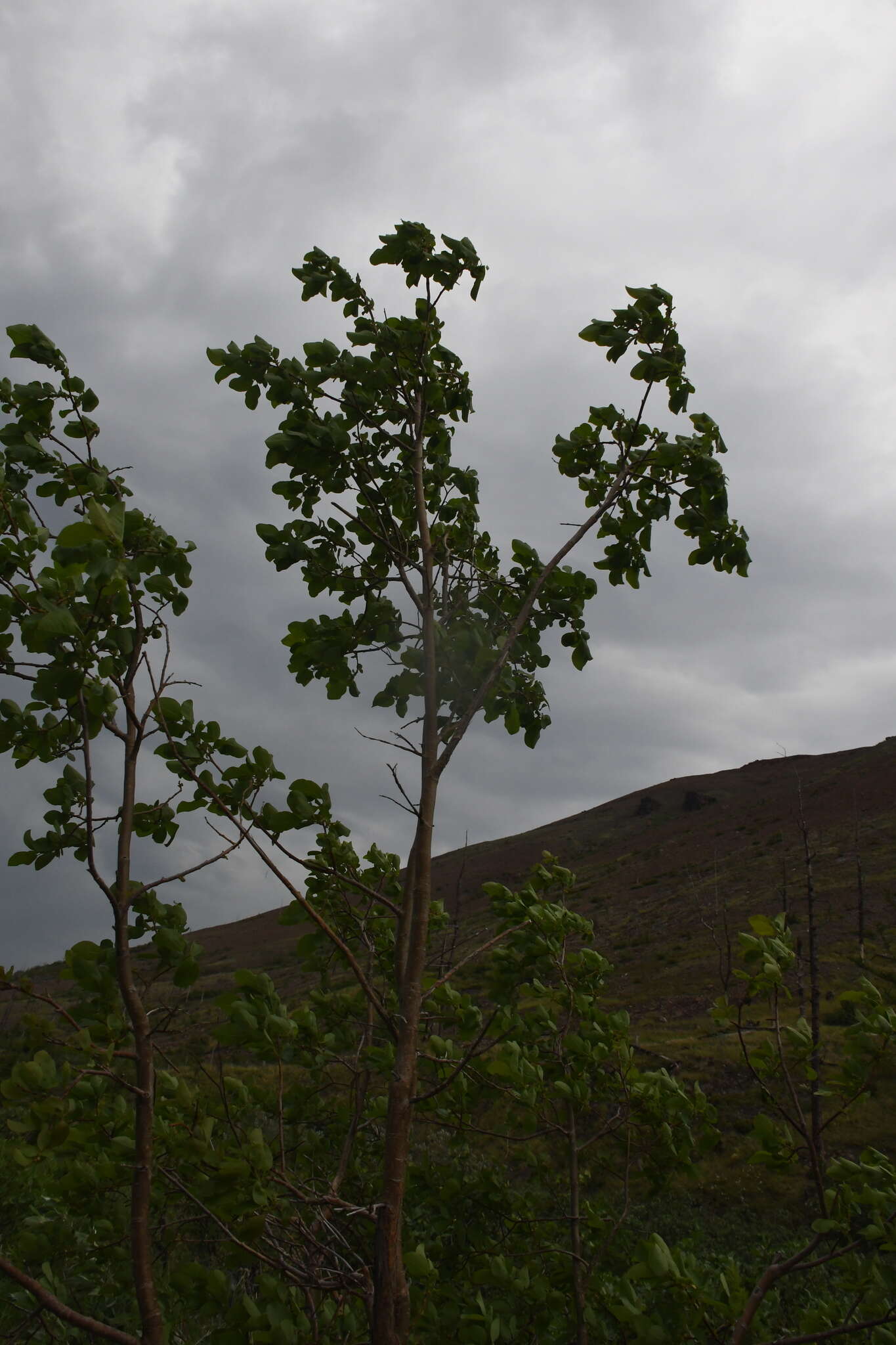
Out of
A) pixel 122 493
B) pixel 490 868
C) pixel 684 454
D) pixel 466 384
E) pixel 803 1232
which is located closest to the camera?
pixel 122 493

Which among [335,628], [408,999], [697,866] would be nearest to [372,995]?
[408,999]

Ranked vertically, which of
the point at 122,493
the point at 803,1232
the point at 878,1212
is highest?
the point at 122,493

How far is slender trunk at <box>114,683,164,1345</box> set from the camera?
1.64 meters

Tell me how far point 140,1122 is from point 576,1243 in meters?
2.00

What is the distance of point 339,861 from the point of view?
2338 mm

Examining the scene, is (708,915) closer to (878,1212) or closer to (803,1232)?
(803,1232)

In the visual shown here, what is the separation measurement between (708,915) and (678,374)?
42374 millimetres

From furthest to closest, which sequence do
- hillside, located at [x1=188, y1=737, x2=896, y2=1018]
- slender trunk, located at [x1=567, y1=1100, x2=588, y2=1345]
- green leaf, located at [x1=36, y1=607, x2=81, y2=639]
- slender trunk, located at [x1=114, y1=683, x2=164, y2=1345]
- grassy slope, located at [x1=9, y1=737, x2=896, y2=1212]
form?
hillside, located at [x1=188, y1=737, x2=896, y2=1018]
grassy slope, located at [x1=9, y1=737, x2=896, y2=1212]
slender trunk, located at [x1=567, y1=1100, x2=588, y2=1345]
slender trunk, located at [x1=114, y1=683, x2=164, y2=1345]
green leaf, located at [x1=36, y1=607, x2=81, y2=639]

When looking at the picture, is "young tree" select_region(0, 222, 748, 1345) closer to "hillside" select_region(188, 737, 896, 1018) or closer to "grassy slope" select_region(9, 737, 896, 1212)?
"grassy slope" select_region(9, 737, 896, 1212)

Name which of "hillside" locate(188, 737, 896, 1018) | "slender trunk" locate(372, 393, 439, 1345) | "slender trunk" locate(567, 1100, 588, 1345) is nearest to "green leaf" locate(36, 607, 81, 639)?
"slender trunk" locate(372, 393, 439, 1345)

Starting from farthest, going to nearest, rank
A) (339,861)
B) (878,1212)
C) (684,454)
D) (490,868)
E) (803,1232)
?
(490,868) → (803,1232) → (684,454) → (339,861) → (878,1212)

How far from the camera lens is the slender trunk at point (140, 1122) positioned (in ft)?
5.37

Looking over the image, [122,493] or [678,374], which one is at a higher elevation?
[678,374]

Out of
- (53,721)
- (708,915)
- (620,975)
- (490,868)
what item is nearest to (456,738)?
(53,721)
